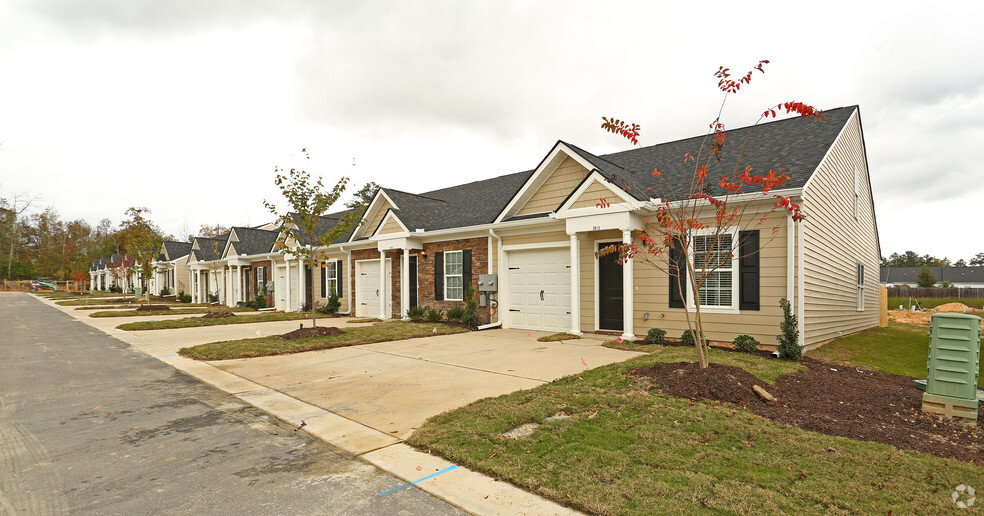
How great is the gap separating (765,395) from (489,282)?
8762 mm

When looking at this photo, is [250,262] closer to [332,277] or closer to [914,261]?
[332,277]

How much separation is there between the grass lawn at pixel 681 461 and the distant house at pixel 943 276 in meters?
68.1

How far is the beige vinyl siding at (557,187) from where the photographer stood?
39.6 ft

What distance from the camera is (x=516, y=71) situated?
15.1m

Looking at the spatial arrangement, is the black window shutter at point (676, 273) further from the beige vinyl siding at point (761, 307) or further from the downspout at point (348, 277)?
the downspout at point (348, 277)

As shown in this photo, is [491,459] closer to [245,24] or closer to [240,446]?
[240,446]

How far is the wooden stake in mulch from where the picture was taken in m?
5.19

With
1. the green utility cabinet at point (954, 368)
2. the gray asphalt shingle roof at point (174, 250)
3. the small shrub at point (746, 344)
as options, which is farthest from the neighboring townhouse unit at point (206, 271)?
the green utility cabinet at point (954, 368)

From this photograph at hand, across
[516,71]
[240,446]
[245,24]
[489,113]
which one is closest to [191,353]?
[240,446]

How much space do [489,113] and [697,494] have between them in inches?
752

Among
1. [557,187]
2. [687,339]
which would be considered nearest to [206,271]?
[557,187]

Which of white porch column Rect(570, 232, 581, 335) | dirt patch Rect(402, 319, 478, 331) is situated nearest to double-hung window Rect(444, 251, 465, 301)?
dirt patch Rect(402, 319, 478, 331)

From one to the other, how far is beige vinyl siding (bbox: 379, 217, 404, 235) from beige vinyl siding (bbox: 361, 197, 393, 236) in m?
1.08

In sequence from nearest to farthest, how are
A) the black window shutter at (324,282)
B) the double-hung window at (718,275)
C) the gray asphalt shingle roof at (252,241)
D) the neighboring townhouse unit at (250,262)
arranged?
the double-hung window at (718,275)
the black window shutter at (324,282)
the neighboring townhouse unit at (250,262)
the gray asphalt shingle roof at (252,241)
